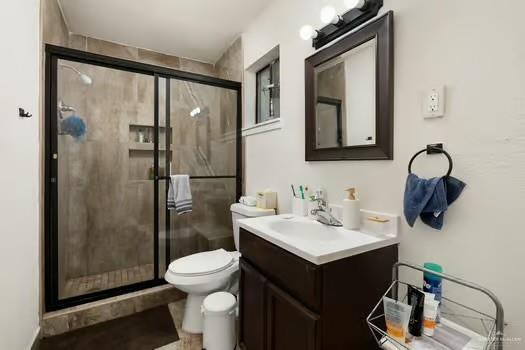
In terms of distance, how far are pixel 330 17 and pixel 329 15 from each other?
0.05ft

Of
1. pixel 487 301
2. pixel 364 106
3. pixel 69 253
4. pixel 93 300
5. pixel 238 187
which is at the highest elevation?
pixel 364 106

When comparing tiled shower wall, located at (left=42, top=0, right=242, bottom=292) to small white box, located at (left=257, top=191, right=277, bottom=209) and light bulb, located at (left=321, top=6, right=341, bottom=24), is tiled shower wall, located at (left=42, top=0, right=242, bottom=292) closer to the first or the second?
small white box, located at (left=257, top=191, right=277, bottom=209)

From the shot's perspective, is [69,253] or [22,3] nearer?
[22,3]

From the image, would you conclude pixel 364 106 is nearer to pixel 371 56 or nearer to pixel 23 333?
pixel 371 56

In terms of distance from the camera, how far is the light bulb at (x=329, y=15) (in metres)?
1.30

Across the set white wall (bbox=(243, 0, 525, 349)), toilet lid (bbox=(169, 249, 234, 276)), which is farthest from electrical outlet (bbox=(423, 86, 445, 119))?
toilet lid (bbox=(169, 249, 234, 276))

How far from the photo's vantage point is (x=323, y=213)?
4.43 feet

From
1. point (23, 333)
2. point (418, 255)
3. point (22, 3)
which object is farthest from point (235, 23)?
point (23, 333)

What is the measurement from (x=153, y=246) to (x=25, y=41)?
1637 millimetres

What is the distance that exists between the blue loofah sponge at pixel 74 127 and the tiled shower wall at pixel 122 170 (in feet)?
0.30

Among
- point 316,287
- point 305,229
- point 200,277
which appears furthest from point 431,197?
point 200,277

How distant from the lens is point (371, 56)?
1.18m

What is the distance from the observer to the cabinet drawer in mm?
882

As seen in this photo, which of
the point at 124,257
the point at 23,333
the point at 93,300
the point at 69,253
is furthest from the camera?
the point at 124,257
